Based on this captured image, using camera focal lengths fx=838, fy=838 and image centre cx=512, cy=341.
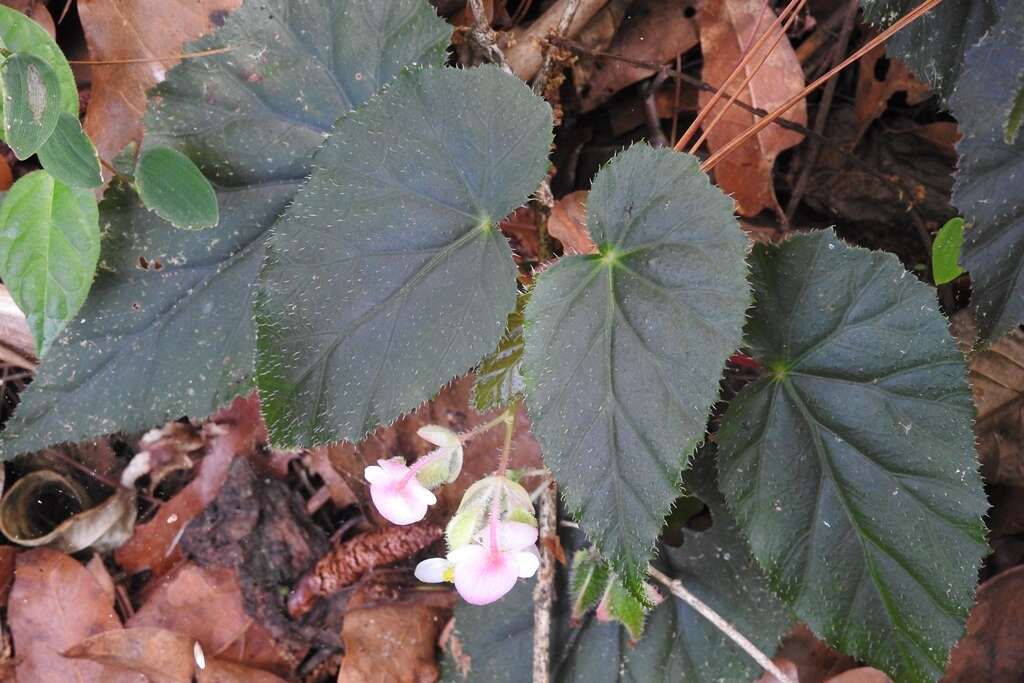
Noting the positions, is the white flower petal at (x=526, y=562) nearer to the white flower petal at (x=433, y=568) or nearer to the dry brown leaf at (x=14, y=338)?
the white flower petal at (x=433, y=568)

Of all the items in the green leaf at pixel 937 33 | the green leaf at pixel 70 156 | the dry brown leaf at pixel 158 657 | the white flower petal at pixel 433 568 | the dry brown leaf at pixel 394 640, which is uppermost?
the green leaf at pixel 937 33

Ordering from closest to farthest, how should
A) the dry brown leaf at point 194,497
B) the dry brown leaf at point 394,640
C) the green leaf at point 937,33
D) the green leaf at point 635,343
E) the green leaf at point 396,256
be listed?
the green leaf at point 635,343 < the green leaf at point 396,256 < the green leaf at point 937,33 < the dry brown leaf at point 394,640 < the dry brown leaf at point 194,497

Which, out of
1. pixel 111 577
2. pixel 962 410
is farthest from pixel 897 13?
pixel 111 577

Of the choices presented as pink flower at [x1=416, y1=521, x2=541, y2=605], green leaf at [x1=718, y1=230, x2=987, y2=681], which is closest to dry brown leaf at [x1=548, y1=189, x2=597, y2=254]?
green leaf at [x1=718, y1=230, x2=987, y2=681]

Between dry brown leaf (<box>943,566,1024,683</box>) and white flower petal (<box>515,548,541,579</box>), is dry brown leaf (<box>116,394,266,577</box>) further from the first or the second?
dry brown leaf (<box>943,566,1024,683</box>)

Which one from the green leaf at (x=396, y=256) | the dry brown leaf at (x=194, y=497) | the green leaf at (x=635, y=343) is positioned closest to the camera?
the green leaf at (x=635, y=343)

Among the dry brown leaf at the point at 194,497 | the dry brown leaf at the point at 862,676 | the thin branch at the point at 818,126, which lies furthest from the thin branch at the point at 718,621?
the dry brown leaf at the point at 194,497

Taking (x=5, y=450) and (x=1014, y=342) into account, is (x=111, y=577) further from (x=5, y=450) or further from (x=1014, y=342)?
(x=1014, y=342)
